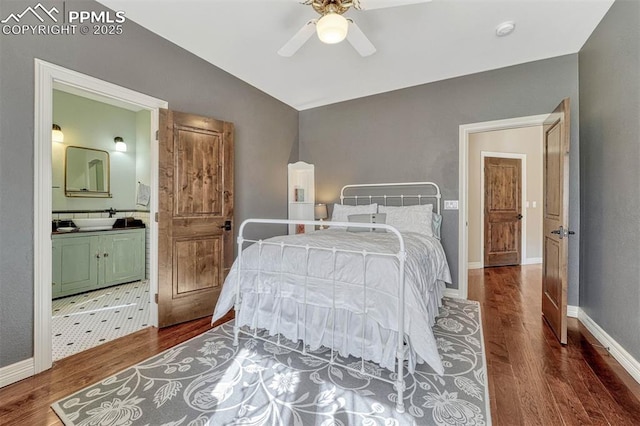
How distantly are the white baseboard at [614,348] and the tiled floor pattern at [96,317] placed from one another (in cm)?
404

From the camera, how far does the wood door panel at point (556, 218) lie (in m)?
2.37

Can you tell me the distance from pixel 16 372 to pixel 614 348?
440cm

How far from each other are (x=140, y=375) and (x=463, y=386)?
7.21ft

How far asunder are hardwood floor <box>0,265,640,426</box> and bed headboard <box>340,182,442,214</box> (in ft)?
5.30

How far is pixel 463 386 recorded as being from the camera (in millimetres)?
1811

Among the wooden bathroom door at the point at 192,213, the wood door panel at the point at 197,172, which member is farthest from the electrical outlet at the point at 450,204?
the wood door panel at the point at 197,172

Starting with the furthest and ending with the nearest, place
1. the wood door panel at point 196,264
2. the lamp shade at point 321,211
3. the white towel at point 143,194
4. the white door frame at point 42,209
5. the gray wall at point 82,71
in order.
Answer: the white towel at point 143,194, the lamp shade at point 321,211, the wood door panel at point 196,264, the white door frame at point 42,209, the gray wall at point 82,71

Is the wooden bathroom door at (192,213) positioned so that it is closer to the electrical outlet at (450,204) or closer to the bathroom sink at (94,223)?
the bathroom sink at (94,223)

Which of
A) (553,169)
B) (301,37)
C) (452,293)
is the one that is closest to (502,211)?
(452,293)

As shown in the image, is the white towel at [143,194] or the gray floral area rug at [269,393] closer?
the gray floral area rug at [269,393]

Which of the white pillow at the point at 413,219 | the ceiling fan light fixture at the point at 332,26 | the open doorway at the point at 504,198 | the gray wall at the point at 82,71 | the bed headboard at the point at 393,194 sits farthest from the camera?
the open doorway at the point at 504,198

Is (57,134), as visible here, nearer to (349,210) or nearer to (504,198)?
(349,210)

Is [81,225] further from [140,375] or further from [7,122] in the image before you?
[140,375]

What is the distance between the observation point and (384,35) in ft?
9.02
